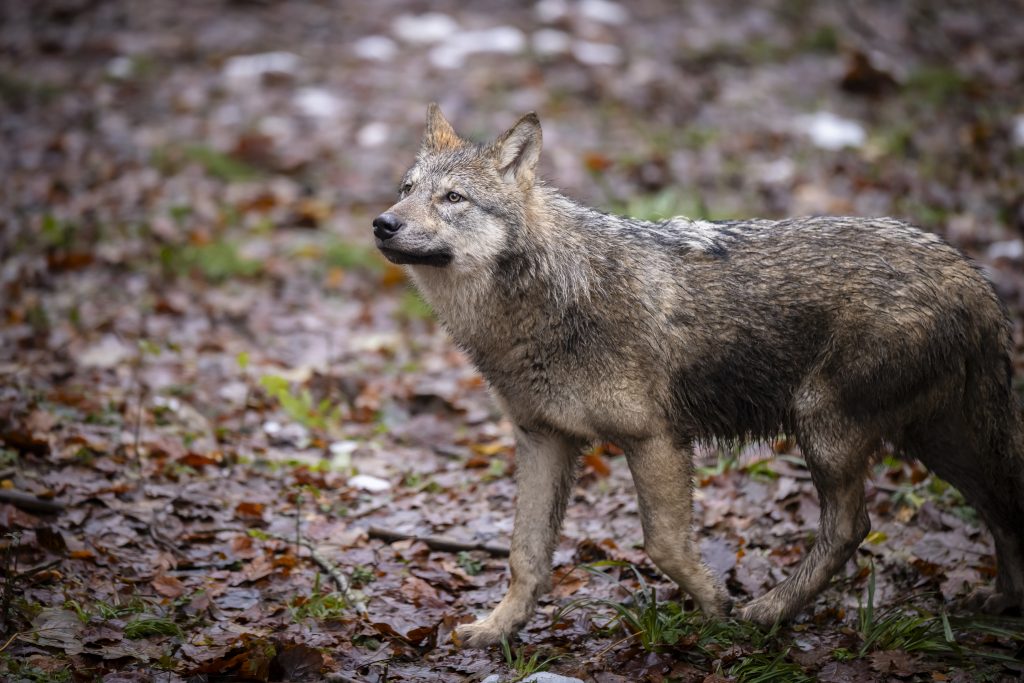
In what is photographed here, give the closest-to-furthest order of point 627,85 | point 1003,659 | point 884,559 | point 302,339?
point 1003,659, point 884,559, point 302,339, point 627,85

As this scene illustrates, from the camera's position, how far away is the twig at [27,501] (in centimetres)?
624

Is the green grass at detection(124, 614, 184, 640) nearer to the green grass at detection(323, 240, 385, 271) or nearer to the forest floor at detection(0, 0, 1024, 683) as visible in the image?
the forest floor at detection(0, 0, 1024, 683)

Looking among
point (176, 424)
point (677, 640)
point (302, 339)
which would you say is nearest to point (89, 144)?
point (302, 339)

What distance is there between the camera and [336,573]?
249 inches

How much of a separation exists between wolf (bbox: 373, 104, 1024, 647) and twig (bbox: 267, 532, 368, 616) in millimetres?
717

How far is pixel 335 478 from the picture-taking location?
767cm

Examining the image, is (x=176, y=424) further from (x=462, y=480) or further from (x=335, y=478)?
(x=462, y=480)

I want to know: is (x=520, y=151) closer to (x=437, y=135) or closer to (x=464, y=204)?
(x=464, y=204)

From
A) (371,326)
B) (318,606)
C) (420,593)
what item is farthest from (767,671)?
(371,326)

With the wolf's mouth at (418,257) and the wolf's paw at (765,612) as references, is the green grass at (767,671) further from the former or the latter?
the wolf's mouth at (418,257)

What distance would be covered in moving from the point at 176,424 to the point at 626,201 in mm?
5893

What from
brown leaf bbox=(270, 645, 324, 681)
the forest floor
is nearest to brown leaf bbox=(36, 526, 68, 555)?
the forest floor

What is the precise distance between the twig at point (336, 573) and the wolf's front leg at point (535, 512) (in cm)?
80

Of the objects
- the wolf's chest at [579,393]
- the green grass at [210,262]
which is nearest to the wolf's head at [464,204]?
the wolf's chest at [579,393]
